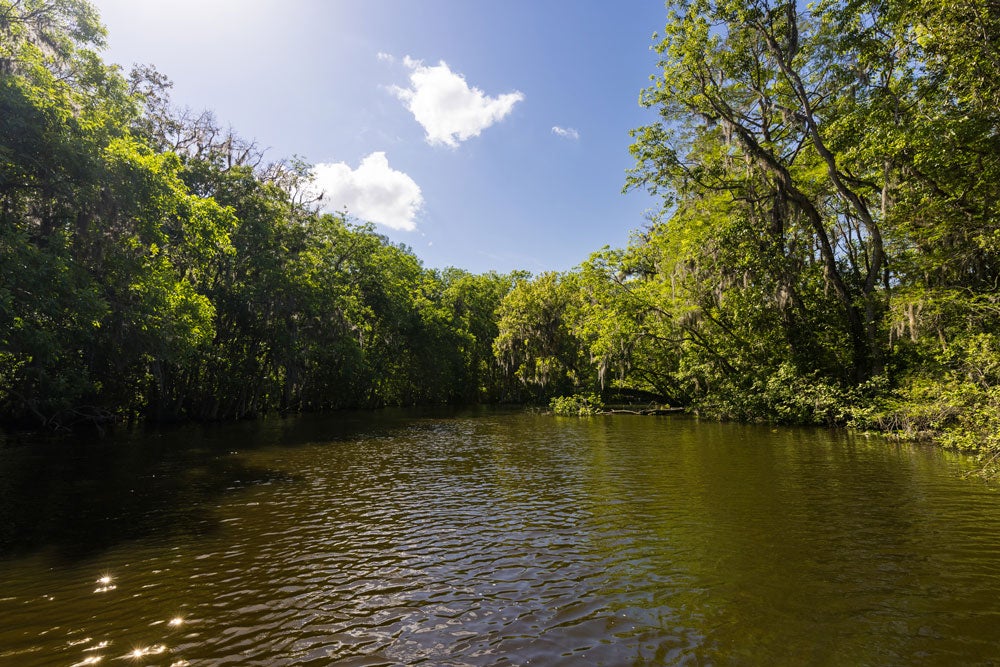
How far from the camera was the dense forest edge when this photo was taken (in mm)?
14828

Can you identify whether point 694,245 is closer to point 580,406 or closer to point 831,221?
point 831,221

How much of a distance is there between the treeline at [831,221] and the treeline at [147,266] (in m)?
23.2

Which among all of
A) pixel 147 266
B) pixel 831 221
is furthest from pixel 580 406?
pixel 147 266

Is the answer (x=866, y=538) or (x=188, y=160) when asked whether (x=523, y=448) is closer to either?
(x=866, y=538)

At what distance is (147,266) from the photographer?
777 inches

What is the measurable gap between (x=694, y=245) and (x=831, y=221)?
8.18 m

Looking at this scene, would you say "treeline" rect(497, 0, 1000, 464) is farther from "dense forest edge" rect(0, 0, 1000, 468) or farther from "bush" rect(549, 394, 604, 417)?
"bush" rect(549, 394, 604, 417)

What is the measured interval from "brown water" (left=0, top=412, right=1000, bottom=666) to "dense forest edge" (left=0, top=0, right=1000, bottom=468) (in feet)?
18.5

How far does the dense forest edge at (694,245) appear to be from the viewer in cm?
1483

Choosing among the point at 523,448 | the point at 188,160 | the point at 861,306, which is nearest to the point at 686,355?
the point at 861,306

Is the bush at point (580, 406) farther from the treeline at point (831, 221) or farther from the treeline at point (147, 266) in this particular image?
the treeline at point (147, 266)

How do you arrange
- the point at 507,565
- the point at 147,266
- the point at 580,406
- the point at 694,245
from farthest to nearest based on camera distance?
the point at 580,406, the point at 694,245, the point at 147,266, the point at 507,565

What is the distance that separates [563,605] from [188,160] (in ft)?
114

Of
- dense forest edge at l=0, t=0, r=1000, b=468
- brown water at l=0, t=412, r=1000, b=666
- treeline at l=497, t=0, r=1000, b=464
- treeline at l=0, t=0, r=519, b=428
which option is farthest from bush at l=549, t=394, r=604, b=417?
brown water at l=0, t=412, r=1000, b=666
